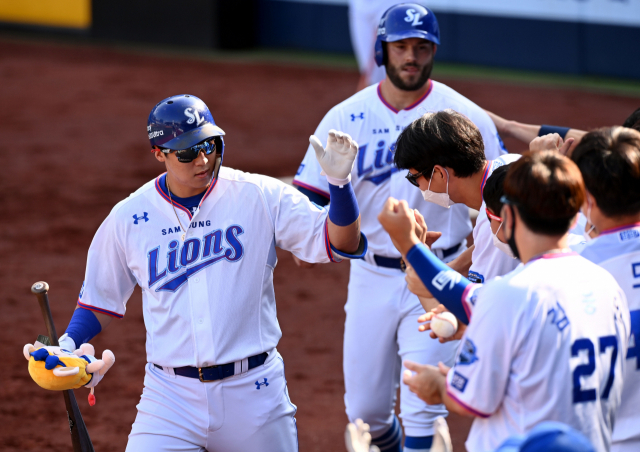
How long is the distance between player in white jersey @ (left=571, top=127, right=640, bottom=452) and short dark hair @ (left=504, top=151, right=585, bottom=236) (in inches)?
11.6

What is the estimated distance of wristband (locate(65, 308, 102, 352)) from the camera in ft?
10.4

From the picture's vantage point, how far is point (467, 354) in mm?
2133

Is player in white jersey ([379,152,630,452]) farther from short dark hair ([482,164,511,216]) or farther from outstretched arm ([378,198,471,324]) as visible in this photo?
short dark hair ([482,164,511,216])

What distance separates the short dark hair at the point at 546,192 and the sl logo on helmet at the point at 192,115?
4.58 feet

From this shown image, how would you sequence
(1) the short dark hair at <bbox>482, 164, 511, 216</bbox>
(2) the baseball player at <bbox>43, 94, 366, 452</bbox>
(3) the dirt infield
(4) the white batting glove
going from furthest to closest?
1. (3) the dirt infield
2. (2) the baseball player at <bbox>43, 94, 366, 452</bbox>
3. (4) the white batting glove
4. (1) the short dark hair at <bbox>482, 164, 511, 216</bbox>

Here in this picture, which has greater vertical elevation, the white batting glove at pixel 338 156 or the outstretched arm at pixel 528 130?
the white batting glove at pixel 338 156

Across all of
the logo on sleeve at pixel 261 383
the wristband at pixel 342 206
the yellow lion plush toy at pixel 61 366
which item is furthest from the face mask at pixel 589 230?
the yellow lion plush toy at pixel 61 366

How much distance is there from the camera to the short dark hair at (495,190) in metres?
2.74

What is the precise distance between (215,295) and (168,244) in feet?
0.94

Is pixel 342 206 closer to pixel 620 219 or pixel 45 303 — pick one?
pixel 620 219

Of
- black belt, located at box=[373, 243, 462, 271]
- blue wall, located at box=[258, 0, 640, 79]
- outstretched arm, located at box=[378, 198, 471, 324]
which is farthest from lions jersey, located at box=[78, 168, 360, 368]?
blue wall, located at box=[258, 0, 640, 79]

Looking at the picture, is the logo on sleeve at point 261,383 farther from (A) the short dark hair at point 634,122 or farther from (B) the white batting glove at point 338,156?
(A) the short dark hair at point 634,122

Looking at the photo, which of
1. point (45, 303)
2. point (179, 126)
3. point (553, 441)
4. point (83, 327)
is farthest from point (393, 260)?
point (553, 441)

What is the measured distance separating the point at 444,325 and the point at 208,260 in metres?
1.06
